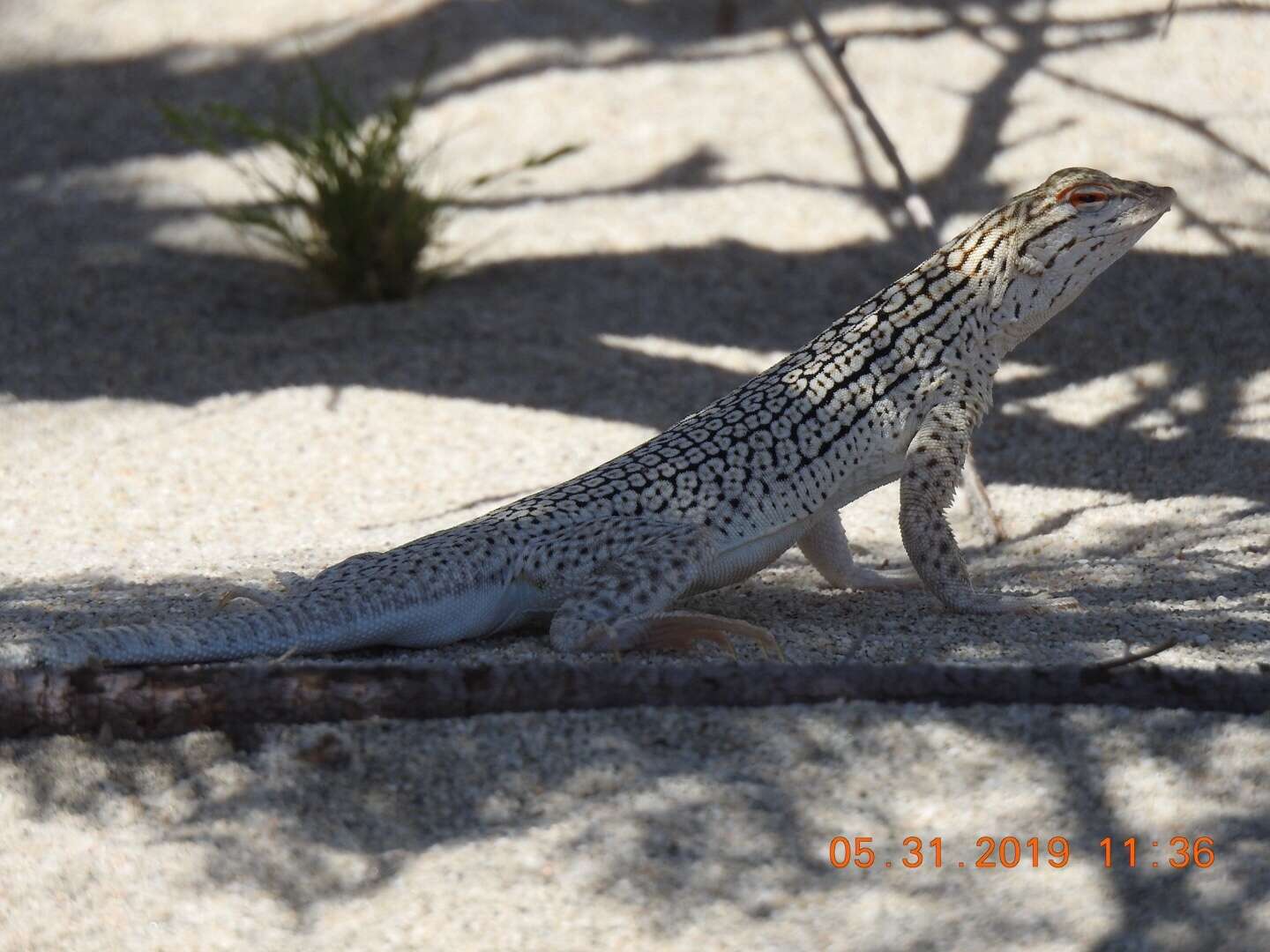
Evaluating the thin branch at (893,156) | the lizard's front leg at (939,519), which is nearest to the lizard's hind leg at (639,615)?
the lizard's front leg at (939,519)

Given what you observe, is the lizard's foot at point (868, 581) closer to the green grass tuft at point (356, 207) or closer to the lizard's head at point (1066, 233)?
the lizard's head at point (1066, 233)

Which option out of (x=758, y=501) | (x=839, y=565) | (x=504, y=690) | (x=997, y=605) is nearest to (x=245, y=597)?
(x=504, y=690)

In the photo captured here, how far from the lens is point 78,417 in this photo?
6551 millimetres

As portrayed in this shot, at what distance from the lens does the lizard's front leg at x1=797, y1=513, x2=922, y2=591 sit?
181 inches

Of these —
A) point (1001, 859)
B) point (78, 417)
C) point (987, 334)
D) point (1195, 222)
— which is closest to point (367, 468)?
point (78, 417)

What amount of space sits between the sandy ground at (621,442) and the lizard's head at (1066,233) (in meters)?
0.93

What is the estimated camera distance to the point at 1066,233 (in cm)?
413

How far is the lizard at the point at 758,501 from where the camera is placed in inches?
143

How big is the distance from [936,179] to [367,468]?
4068 millimetres

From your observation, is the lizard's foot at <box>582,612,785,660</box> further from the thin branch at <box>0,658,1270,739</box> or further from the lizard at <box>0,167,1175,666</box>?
the thin branch at <box>0,658,1270,739</box>

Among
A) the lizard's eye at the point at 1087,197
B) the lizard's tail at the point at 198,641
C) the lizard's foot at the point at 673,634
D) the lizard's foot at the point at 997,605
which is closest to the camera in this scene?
the lizard's tail at the point at 198,641
